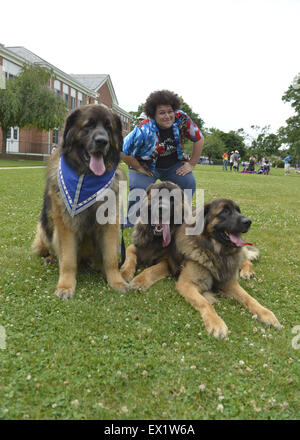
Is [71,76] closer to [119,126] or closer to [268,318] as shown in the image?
[119,126]

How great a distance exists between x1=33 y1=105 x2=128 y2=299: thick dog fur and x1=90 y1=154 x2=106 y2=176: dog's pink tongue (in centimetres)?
3

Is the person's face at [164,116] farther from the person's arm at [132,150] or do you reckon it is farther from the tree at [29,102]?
the tree at [29,102]

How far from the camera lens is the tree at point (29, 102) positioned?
92.8 feet

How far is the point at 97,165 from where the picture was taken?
11.3ft

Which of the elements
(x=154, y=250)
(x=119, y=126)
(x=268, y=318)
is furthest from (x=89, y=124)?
(x=268, y=318)

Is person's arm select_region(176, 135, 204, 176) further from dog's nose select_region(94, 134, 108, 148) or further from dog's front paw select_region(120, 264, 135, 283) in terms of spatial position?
dog's nose select_region(94, 134, 108, 148)

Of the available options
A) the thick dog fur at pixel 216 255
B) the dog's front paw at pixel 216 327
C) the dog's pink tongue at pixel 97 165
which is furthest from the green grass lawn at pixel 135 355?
the dog's pink tongue at pixel 97 165

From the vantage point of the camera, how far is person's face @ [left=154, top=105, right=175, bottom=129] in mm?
5652

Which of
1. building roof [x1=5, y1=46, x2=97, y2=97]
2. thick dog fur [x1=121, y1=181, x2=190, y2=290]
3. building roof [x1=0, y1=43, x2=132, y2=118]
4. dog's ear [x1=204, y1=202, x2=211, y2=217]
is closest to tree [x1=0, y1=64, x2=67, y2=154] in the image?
building roof [x1=0, y1=43, x2=132, y2=118]

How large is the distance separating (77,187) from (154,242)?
156 centimetres

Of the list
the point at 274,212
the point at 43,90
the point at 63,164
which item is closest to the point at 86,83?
the point at 43,90

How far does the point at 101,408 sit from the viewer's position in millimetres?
1978

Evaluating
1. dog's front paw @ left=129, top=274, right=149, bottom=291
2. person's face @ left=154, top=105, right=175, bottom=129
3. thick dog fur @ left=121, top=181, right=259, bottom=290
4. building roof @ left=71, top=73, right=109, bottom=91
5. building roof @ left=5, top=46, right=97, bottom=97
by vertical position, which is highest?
building roof @ left=71, top=73, right=109, bottom=91

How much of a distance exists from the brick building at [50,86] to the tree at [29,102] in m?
1.45
